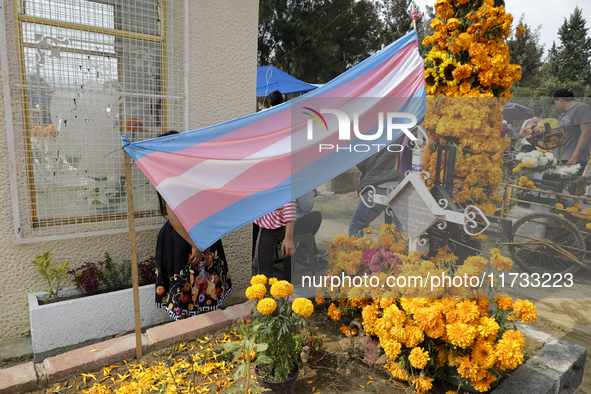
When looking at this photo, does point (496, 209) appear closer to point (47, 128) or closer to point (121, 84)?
point (121, 84)

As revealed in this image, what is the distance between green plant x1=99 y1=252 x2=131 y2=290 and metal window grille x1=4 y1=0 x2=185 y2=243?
0.32m

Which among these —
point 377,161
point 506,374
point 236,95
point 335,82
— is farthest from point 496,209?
point 236,95

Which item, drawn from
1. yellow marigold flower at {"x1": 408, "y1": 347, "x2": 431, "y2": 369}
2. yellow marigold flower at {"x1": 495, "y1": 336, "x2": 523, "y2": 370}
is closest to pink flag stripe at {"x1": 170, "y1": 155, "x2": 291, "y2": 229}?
yellow marigold flower at {"x1": 408, "y1": 347, "x2": 431, "y2": 369}

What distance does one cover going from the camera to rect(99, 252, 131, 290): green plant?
3.20 meters

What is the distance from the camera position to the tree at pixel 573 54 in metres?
24.7

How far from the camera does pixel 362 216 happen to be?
2.87 m

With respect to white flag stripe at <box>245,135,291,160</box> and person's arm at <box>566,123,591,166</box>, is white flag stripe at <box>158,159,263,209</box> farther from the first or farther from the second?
person's arm at <box>566,123,591,166</box>

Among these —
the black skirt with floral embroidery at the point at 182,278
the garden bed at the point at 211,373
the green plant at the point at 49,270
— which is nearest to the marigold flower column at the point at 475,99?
the garden bed at the point at 211,373

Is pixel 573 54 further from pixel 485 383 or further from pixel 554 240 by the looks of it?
pixel 485 383

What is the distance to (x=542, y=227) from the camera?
13.3ft

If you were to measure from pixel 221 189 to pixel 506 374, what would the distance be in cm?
216

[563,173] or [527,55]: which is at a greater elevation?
[527,55]

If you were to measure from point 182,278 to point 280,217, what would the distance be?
1.01 metres

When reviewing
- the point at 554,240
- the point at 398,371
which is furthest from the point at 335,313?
the point at 554,240
